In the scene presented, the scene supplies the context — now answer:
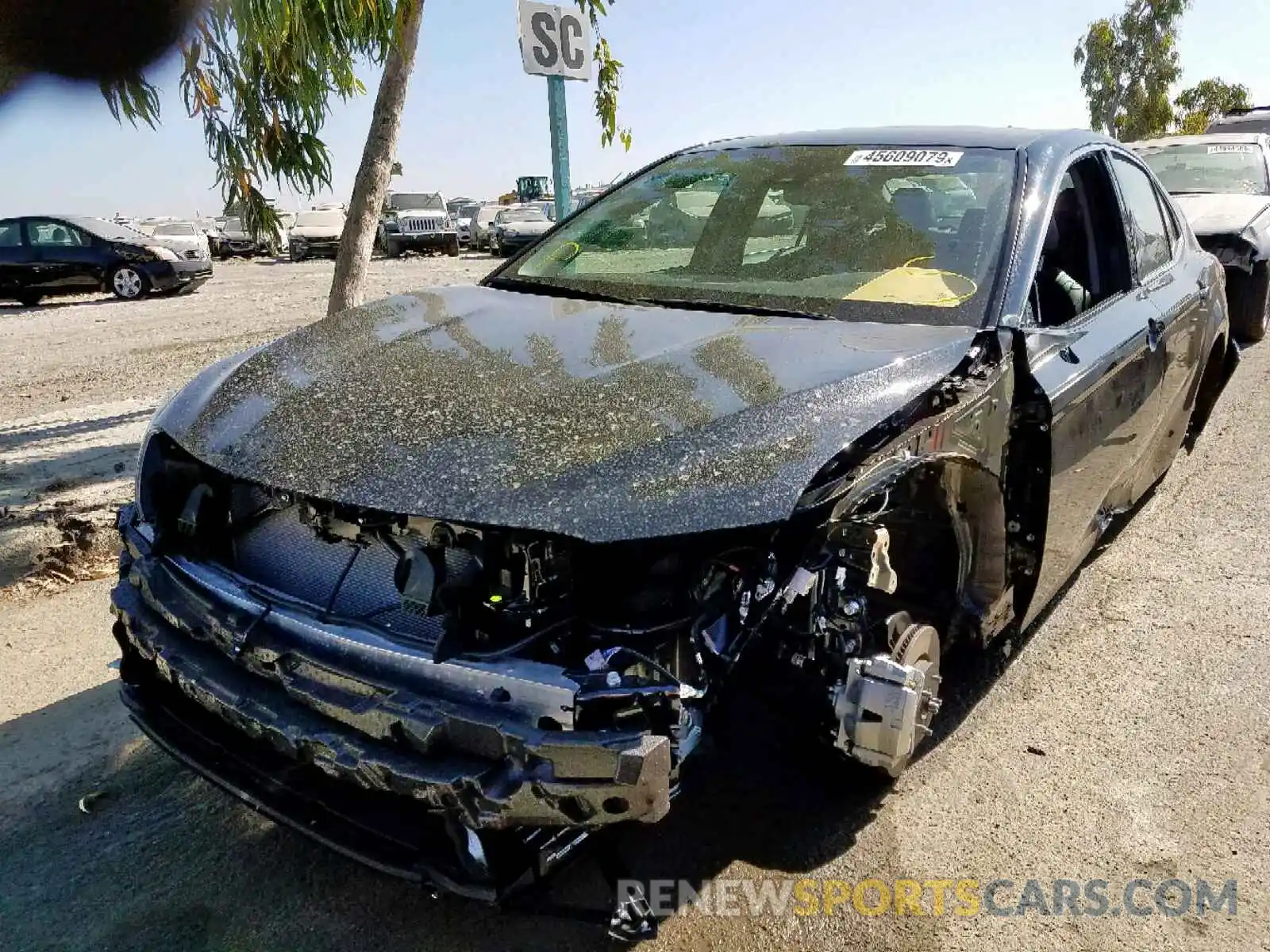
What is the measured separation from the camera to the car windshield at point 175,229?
2148 centimetres

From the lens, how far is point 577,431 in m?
2.13

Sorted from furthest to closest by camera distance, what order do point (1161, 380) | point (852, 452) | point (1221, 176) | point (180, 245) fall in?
point (180, 245) < point (1221, 176) < point (1161, 380) < point (852, 452)

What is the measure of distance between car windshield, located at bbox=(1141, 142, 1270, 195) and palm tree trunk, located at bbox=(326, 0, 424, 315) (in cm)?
664

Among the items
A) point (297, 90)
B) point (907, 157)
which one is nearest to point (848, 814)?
point (907, 157)

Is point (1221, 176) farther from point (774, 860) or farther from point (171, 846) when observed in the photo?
point (171, 846)

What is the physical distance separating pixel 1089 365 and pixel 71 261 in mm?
18140

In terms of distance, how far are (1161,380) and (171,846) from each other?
3.76 metres

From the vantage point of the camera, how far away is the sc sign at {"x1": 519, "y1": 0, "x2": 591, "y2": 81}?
5.54 metres

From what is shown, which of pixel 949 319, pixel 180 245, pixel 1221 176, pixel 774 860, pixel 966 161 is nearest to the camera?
pixel 774 860

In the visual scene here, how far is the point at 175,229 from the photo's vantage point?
22.0 meters

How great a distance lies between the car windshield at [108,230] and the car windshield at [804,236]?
1619cm

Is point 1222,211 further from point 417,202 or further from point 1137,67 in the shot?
point 1137,67

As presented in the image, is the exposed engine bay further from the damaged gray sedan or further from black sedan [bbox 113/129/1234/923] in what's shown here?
the damaged gray sedan

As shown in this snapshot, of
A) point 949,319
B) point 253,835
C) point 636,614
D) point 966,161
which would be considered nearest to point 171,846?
point 253,835
